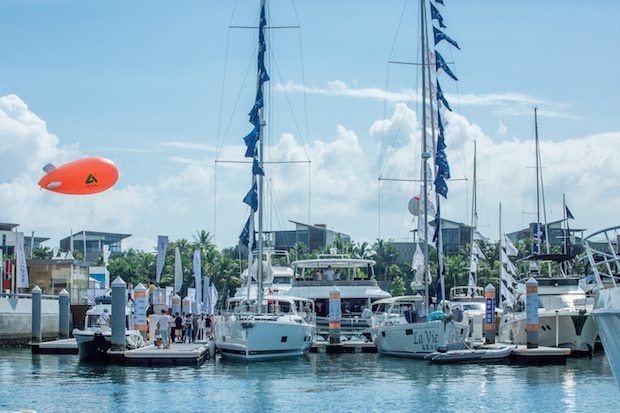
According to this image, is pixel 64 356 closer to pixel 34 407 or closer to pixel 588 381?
pixel 34 407

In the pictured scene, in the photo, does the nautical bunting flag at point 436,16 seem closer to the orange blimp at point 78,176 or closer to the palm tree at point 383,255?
the orange blimp at point 78,176

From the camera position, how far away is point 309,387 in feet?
118

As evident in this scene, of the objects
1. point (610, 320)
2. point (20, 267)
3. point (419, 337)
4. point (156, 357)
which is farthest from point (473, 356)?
point (20, 267)

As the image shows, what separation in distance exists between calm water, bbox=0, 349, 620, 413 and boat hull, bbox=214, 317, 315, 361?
0.69 m

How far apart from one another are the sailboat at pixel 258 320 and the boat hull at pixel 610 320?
2408cm

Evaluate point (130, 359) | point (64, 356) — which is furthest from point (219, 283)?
point (130, 359)

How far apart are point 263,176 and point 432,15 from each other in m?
11.9

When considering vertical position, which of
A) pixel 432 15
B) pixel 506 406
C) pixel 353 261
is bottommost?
pixel 506 406

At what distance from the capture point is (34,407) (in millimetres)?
30156

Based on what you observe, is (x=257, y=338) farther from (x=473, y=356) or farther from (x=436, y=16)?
(x=436, y=16)

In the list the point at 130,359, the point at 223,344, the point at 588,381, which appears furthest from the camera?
the point at 223,344

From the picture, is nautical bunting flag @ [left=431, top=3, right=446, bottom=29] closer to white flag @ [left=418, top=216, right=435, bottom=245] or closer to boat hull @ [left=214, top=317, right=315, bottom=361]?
white flag @ [left=418, top=216, right=435, bottom=245]

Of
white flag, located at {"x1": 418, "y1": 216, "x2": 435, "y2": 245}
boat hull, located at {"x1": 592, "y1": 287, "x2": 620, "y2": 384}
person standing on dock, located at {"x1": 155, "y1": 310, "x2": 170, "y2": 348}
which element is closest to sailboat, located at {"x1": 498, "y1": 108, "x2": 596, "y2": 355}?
white flag, located at {"x1": 418, "y1": 216, "x2": 435, "y2": 245}

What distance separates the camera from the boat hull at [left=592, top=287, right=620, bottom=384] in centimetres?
1945
